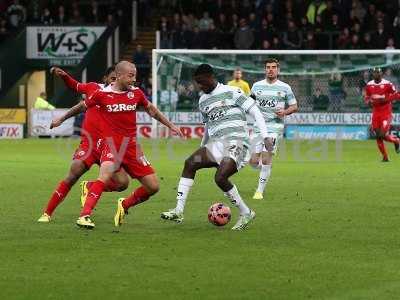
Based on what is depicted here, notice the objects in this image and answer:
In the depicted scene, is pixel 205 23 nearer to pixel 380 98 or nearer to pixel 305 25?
pixel 305 25

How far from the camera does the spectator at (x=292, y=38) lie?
3694 centimetres

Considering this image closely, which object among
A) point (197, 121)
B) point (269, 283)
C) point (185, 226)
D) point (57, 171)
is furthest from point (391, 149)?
point (269, 283)

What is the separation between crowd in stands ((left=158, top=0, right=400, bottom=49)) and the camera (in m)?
36.8

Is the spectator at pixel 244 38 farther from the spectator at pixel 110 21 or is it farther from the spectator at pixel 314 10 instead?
the spectator at pixel 110 21

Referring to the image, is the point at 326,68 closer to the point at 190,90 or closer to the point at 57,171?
the point at 190,90

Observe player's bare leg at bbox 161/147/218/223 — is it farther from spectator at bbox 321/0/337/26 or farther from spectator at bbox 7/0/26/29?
spectator at bbox 7/0/26/29

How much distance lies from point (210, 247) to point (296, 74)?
74.7 ft

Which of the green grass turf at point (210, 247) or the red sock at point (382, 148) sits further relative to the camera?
the red sock at point (382, 148)

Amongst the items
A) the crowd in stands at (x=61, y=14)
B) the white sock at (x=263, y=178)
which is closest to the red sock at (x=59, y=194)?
the white sock at (x=263, y=178)

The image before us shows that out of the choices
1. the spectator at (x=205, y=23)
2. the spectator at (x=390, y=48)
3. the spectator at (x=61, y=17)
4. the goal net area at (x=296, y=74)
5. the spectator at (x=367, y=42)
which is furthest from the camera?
the spectator at (x=61, y=17)

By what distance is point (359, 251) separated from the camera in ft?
38.0

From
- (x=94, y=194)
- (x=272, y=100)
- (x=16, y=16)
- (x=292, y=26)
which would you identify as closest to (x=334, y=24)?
(x=292, y=26)

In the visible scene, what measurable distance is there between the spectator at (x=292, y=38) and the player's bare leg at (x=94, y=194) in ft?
79.1

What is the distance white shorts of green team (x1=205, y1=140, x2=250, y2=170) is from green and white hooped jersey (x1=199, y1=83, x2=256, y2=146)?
0.18ft
